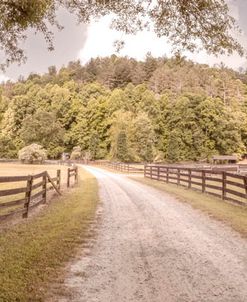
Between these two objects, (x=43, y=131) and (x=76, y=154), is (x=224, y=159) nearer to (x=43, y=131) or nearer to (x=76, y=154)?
(x=76, y=154)

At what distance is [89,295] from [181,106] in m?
100

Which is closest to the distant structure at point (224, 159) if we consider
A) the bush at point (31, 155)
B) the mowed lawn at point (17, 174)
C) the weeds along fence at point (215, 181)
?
the bush at point (31, 155)

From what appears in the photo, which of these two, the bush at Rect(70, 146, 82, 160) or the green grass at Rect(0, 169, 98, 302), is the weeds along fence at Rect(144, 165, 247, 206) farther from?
the bush at Rect(70, 146, 82, 160)

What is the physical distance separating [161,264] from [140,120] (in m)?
82.7

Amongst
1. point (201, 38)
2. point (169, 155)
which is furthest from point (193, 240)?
point (169, 155)

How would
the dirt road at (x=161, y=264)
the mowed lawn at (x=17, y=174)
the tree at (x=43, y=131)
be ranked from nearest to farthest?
the dirt road at (x=161, y=264)
the mowed lawn at (x=17, y=174)
the tree at (x=43, y=131)

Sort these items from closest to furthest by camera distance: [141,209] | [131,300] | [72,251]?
[131,300]
[72,251]
[141,209]

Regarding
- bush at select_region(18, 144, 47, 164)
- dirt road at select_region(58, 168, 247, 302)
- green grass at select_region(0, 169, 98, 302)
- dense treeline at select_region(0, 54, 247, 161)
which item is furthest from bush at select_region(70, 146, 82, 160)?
dirt road at select_region(58, 168, 247, 302)

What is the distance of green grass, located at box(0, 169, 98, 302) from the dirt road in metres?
0.41

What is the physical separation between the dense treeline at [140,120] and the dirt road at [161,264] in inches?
2878

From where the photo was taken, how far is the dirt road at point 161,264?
5320mm

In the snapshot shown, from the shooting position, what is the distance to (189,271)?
250 inches

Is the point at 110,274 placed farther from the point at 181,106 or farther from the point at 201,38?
the point at 181,106

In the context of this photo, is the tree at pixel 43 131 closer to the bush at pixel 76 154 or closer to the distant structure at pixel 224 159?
the bush at pixel 76 154
